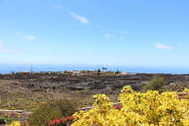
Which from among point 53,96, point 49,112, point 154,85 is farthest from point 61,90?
point 49,112

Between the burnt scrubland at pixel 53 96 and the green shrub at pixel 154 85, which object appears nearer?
the burnt scrubland at pixel 53 96

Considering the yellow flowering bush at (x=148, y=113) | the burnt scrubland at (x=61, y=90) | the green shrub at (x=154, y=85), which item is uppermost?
the yellow flowering bush at (x=148, y=113)

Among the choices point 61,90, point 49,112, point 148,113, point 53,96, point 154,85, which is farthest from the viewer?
point 61,90

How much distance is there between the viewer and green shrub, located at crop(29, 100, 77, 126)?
14125mm

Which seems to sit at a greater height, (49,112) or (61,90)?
(49,112)

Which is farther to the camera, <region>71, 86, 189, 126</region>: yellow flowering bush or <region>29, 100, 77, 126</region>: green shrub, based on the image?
<region>29, 100, 77, 126</region>: green shrub

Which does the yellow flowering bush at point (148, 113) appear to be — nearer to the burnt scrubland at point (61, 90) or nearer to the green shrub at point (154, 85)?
the burnt scrubland at point (61, 90)

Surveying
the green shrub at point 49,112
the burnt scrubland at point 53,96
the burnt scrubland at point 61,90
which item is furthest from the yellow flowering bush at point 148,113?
the burnt scrubland at point 61,90

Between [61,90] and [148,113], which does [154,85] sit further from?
[148,113]

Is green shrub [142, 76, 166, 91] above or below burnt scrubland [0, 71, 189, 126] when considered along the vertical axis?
above

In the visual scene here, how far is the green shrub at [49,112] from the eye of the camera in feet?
46.3

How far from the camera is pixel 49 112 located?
14859mm

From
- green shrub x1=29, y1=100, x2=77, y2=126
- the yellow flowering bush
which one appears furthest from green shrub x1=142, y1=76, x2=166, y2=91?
the yellow flowering bush

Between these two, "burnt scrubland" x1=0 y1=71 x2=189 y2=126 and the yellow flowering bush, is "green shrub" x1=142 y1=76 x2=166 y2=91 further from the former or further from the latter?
the yellow flowering bush
